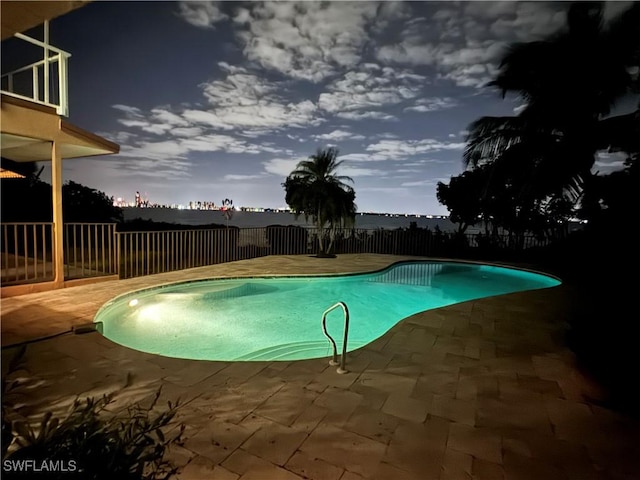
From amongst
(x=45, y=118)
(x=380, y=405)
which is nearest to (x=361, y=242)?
(x=45, y=118)

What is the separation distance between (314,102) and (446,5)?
7.94m

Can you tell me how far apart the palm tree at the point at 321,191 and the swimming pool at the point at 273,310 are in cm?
260

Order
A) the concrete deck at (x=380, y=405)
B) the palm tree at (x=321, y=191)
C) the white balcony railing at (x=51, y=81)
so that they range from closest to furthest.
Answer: the concrete deck at (x=380, y=405) → the white balcony railing at (x=51, y=81) → the palm tree at (x=321, y=191)

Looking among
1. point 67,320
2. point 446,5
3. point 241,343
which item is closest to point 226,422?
point 241,343

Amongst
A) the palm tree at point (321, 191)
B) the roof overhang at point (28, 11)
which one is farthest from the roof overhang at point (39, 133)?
the palm tree at point (321, 191)

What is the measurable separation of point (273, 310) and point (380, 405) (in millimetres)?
3919

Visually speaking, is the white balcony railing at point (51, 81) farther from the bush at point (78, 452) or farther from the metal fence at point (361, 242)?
the bush at point (78, 452)

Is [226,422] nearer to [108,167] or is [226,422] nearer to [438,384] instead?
[438,384]

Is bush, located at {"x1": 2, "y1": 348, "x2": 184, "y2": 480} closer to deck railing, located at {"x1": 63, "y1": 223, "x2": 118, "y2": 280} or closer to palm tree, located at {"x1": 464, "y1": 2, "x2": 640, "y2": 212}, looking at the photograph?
deck railing, located at {"x1": 63, "y1": 223, "x2": 118, "y2": 280}

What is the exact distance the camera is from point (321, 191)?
10508mm

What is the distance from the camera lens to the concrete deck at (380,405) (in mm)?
1963

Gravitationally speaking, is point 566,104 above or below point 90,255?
above

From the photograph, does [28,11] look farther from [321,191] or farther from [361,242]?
[361,242]

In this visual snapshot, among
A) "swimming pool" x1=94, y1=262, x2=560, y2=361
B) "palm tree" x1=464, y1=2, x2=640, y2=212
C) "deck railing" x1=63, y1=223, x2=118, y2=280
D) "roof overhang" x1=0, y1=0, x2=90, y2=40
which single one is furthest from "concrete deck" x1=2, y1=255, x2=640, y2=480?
"palm tree" x1=464, y1=2, x2=640, y2=212
